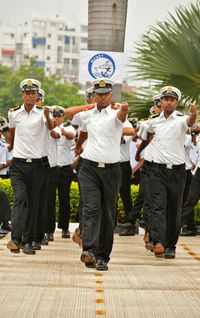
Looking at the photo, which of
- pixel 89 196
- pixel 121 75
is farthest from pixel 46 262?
pixel 121 75

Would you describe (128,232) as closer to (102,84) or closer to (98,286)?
(102,84)

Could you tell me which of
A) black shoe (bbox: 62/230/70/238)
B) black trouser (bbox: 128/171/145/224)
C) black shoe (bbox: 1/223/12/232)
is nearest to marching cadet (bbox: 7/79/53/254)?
black shoe (bbox: 62/230/70/238)

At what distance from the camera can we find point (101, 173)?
1106 centimetres

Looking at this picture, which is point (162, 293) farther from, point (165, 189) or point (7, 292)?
point (165, 189)

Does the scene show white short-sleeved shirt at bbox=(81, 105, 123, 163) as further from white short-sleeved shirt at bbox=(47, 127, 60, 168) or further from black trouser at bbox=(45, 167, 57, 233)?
black trouser at bbox=(45, 167, 57, 233)

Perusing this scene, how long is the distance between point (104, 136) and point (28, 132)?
1520mm

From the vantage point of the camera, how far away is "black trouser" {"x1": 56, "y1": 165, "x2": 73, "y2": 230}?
15180 mm

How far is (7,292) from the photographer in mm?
9023

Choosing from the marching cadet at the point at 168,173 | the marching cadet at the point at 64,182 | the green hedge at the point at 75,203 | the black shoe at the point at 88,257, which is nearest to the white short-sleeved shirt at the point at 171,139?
the marching cadet at the point at 168,173

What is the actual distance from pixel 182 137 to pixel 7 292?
430cm

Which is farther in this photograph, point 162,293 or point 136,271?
point 136,271

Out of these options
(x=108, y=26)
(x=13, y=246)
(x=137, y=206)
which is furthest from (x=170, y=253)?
(x=108, y=26)

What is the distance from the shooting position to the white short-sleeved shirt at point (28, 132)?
12.3m

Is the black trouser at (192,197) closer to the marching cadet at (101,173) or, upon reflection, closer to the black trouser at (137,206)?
the black trouser at (137,206)
